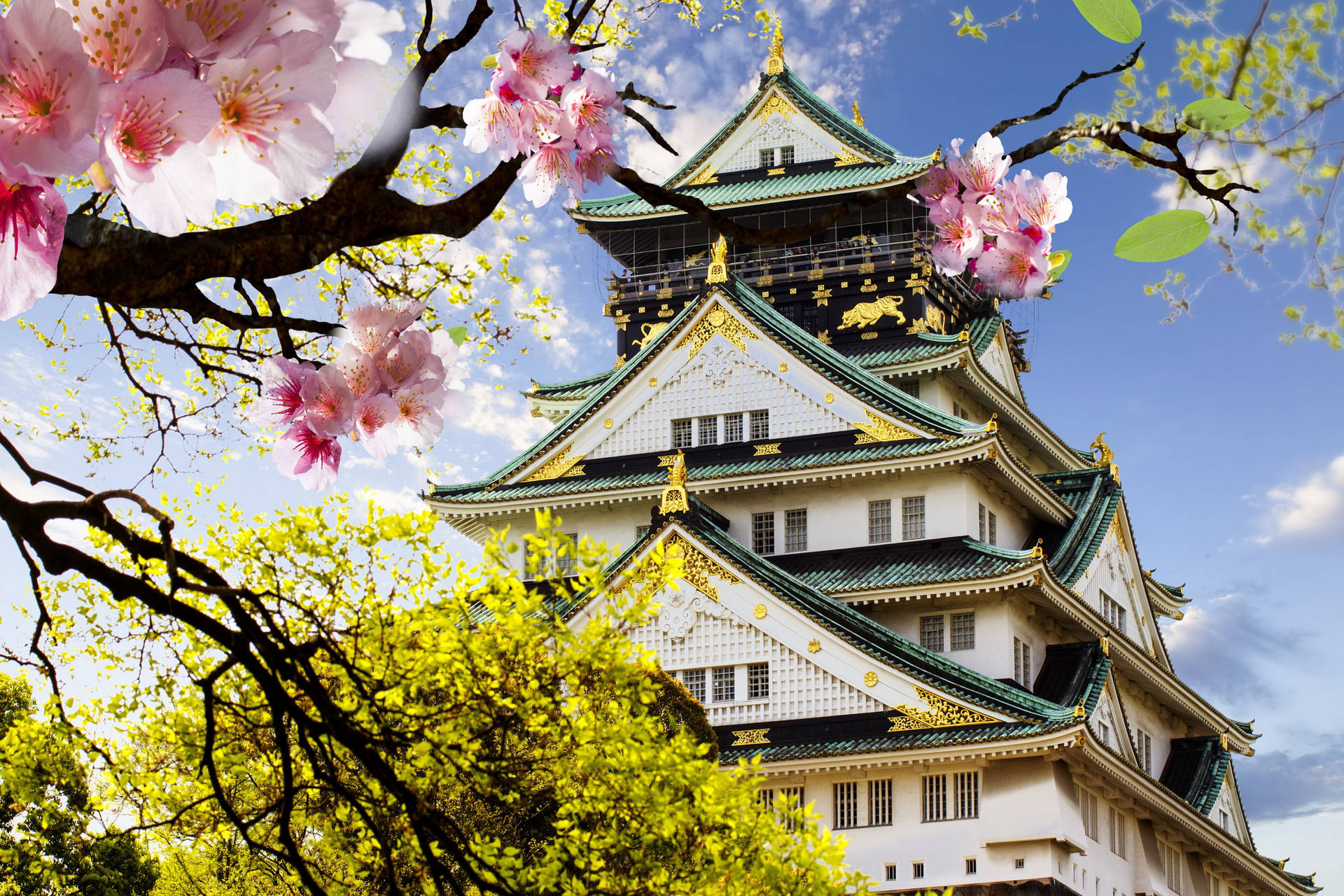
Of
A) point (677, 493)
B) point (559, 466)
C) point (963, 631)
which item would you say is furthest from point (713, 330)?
point (963, 631)

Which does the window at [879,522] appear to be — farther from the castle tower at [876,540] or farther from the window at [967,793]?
the window at [967,793]

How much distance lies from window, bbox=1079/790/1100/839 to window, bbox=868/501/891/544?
672cm

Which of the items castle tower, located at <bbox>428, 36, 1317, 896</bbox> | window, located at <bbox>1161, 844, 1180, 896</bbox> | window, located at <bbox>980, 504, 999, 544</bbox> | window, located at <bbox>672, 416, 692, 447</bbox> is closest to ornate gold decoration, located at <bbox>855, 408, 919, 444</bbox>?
castle tower, located at <bbox>428, 36, 1317, 896</bbox>

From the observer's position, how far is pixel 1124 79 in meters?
4.05

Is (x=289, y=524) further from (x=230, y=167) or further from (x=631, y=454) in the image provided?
(x=631, y=454)

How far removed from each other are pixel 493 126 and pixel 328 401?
1.10 metres

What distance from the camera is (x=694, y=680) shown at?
86.5ft

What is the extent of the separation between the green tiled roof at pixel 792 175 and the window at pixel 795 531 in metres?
9.07

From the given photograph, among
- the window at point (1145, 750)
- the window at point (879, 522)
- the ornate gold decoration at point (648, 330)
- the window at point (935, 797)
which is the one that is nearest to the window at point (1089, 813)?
the window at point (935, 797)

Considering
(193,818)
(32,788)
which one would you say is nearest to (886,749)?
(193,818)

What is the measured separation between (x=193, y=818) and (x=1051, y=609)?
18.6 m

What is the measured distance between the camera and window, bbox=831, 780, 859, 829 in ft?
82.2

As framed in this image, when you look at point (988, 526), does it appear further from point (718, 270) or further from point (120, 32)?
point (120, 32)

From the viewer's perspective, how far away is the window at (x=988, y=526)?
29391mm
